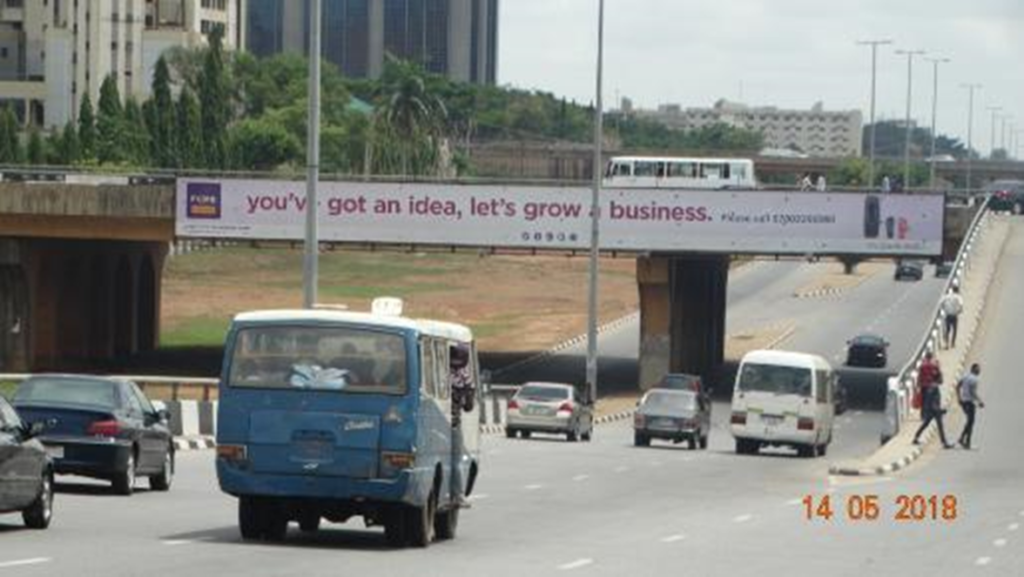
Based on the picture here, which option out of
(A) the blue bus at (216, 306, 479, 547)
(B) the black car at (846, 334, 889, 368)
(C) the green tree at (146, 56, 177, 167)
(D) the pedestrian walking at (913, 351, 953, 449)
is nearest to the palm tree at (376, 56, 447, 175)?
(C) the green tree at (146, 56, 177, 167)

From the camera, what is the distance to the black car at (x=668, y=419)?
57.2 m

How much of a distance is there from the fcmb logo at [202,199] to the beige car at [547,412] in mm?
23514

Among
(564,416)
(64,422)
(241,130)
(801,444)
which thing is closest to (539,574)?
(64,422)

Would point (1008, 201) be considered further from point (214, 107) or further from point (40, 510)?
point (40, 510)

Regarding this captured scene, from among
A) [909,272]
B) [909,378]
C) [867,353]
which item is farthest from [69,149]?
[909,378]

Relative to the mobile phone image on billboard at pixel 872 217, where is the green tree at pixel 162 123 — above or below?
above

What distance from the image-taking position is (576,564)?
23719 mm

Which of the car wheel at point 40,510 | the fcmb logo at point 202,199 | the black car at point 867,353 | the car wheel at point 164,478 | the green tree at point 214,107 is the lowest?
the black car at point 867,353

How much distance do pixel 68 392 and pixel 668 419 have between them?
89.7ft

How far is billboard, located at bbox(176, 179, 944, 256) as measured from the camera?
82.2 metres

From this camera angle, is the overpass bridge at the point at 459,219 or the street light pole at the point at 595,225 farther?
the overpass bridge at the point at 459,219

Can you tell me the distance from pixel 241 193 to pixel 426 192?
5.68 m

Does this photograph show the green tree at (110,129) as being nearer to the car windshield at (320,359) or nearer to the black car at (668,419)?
the black car at (668,419)

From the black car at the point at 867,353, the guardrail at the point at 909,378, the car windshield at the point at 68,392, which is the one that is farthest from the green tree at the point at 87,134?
the car windshield at the point at 68,392
